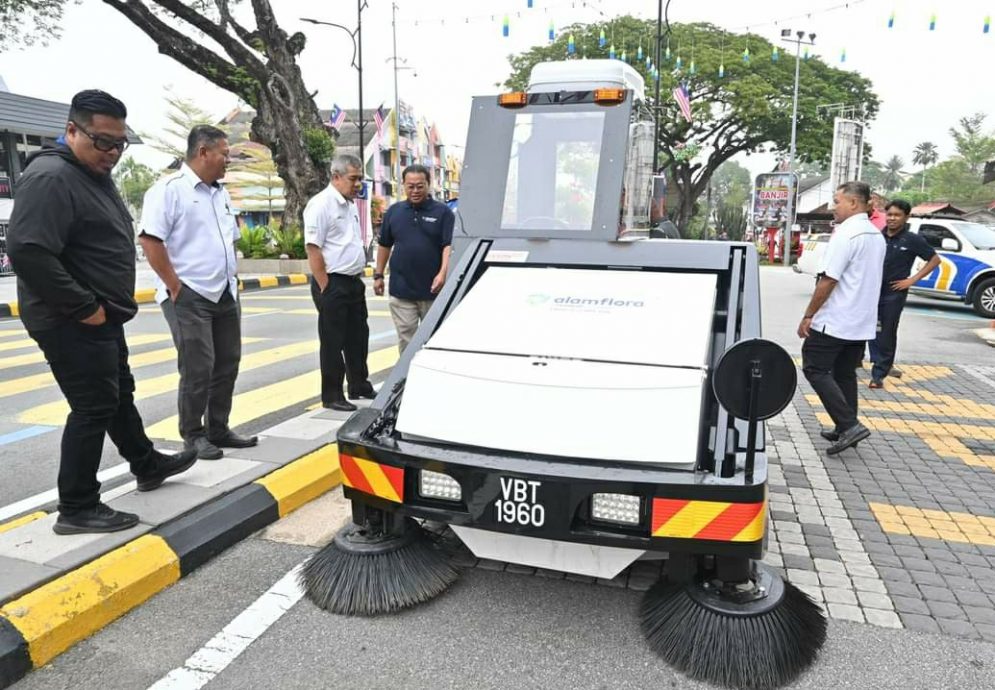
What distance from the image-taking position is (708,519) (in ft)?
7.98

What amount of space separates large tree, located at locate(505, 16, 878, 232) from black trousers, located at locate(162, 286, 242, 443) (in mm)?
28258

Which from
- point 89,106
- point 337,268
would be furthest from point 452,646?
point 337,268

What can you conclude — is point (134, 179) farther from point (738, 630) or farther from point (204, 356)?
point (738, 630)

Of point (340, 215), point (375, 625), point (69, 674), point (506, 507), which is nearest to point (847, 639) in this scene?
point (506, 507)

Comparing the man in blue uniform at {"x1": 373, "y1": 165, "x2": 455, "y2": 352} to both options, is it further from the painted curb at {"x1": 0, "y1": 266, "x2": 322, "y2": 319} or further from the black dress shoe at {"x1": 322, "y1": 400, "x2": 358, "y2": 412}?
the painted curb at {"x1": 0, "y1": 266, "x2": 322, "y2": 319}

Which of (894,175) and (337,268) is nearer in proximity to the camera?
(337,268)

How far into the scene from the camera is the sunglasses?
3.05 meters

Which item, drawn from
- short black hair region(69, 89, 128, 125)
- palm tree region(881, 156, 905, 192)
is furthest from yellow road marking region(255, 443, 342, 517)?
palm tree region(881, 156, 905, 192)

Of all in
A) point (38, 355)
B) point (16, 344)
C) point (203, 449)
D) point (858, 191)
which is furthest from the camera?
point (16, 344)

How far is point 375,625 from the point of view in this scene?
279cm

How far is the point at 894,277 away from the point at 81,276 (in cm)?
700

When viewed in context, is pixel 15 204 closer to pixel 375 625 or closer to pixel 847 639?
pixel 375 625

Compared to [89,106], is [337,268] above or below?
below

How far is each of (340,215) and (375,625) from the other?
3.31 meters
